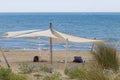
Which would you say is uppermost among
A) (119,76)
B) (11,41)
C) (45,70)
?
(119,76)

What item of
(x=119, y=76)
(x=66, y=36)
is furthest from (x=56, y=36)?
(x=119, y=76)

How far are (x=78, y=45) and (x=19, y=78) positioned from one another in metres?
17.0

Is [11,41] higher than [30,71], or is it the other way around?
[30,71]

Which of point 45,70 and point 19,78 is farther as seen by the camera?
point 45,70

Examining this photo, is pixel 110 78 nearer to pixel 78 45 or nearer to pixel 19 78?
pixel 19 78

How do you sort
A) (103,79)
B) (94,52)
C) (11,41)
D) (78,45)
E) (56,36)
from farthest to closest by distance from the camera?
(11,41) → (78,45) → (56,36) → (94,52) → (103,79)

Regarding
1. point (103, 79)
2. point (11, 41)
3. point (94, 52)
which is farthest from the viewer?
point (11, 41)

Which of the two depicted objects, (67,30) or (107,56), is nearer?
(107,56)

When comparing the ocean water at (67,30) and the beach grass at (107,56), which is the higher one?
the beach grass at (107,56)

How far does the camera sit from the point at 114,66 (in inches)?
367

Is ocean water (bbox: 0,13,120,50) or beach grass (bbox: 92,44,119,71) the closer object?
beach grass (bbox: 92,44,119,71)

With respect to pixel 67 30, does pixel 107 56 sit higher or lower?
higher

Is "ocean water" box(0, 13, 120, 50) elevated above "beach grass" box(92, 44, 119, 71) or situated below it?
below

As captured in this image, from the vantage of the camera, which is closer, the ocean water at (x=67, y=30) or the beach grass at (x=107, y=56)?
the beach grass at (x=107, y=56)
